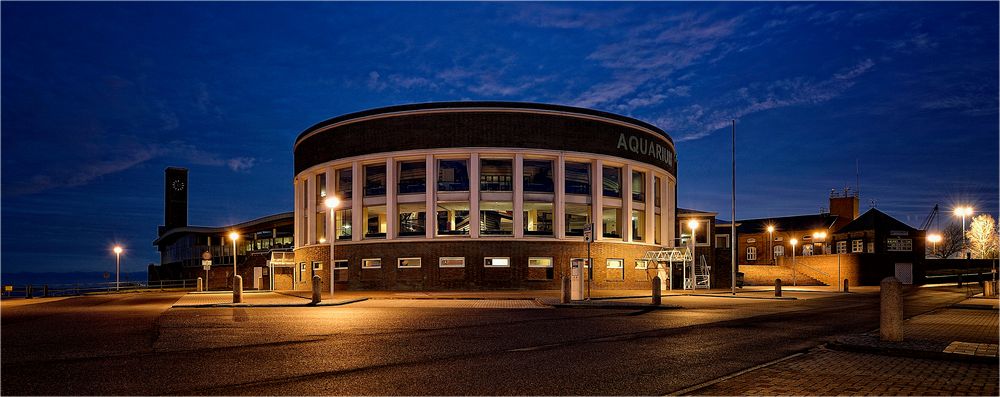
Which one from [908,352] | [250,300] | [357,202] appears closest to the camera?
[908,352]

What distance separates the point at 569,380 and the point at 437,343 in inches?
181

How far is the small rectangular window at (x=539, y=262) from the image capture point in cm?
4534

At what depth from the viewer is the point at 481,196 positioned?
4638 centimetres

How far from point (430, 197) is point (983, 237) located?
9038 centimetres

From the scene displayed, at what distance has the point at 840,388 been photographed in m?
8.30

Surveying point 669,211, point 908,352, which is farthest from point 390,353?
point 669,211

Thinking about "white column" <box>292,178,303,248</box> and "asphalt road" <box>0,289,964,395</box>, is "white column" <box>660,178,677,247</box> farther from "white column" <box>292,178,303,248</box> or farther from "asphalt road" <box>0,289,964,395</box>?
"asphalt road" <box>0,289,964,395</box>

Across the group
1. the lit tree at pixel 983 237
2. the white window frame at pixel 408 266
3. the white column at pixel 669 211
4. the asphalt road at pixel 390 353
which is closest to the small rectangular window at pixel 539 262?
the white window frame at pixel 408 266

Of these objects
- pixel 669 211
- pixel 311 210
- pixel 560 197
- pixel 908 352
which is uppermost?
pixel 560 197

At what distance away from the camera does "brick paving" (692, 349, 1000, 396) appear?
8094 mm

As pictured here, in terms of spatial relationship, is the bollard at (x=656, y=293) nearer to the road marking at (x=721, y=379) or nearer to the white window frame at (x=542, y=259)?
the road marking at (x=721, y=379)

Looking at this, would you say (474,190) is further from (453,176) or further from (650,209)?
(650,209)

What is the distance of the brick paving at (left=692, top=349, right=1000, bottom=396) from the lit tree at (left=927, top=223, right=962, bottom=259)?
12000 cm

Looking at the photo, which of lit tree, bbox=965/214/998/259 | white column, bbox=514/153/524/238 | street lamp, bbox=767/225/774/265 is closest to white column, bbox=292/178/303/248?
white column, bbox=514/153/524/238
